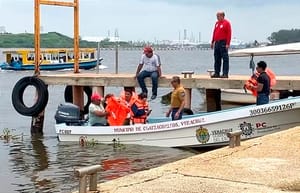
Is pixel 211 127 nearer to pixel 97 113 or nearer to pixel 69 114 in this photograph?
pixel 97 113

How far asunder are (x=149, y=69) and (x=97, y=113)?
2265mm

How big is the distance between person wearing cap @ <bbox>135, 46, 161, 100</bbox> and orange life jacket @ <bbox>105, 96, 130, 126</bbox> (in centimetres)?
159

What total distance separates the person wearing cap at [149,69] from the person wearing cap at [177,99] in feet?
7.28

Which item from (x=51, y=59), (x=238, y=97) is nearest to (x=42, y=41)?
(x=51, y=59)

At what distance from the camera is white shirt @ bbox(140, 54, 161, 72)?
17.7 meters

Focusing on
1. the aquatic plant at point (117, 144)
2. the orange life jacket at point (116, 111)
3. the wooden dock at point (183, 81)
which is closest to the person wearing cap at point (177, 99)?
the orange life jacket at point (116, 111)

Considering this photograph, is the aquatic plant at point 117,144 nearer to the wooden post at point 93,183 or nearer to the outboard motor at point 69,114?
the outboard motor at point 69,114

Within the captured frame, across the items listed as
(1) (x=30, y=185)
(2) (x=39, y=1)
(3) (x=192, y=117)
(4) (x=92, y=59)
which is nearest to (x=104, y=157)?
(3) (x=192, y=117)

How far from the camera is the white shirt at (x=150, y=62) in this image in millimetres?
17658

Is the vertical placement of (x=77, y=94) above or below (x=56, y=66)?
above

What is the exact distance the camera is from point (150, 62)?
58.2 ft

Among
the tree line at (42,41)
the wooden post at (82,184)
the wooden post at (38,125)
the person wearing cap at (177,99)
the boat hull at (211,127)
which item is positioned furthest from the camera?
the tree line at (42,41)

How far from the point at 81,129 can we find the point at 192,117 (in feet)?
10.3

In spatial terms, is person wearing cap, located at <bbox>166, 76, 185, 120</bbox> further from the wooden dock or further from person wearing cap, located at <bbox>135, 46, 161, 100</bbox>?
person wearing cap, located at <bbox>135, 46, 161, 100</bbox>
